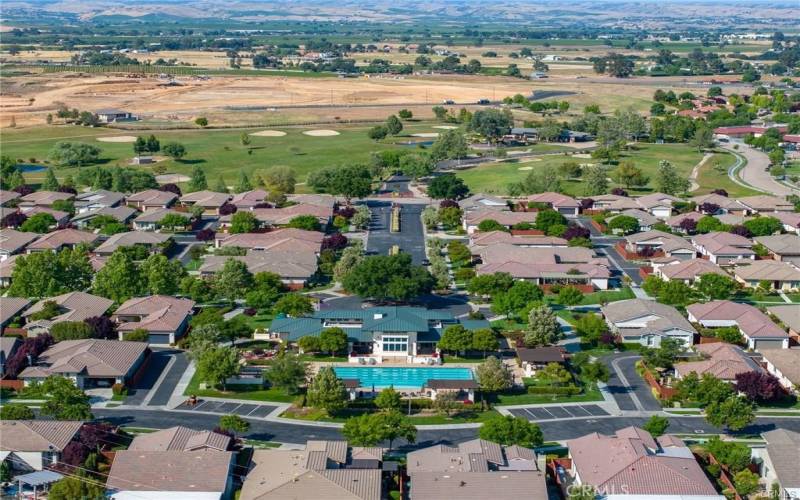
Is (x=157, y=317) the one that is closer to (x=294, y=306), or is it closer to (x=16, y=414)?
(x=294, y=306)

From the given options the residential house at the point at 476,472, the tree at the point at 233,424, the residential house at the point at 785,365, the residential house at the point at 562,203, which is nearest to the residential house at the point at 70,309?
the tree at the point at 233,424

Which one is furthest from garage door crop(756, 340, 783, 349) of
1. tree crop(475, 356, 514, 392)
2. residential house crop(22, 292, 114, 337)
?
residential house crop(22, 292, 114, 337)

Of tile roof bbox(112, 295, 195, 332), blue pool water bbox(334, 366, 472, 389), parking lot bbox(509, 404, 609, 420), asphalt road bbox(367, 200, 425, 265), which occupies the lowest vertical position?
asphalt road bbox(367, 200, 425, 265)

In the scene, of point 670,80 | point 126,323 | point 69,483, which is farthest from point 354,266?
point 670,80

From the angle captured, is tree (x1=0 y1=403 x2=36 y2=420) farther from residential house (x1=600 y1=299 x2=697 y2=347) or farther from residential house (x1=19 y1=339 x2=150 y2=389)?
residential house (x1=600 y1=299 x2=697 y2=347)

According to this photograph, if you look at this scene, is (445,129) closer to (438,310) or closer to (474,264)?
(474,264)

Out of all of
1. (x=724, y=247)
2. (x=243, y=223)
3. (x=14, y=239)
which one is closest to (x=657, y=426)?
(x=724, y=247)

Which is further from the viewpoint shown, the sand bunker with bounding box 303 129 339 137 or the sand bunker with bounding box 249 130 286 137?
the sand bunker with bounding box 303 129 339 137
